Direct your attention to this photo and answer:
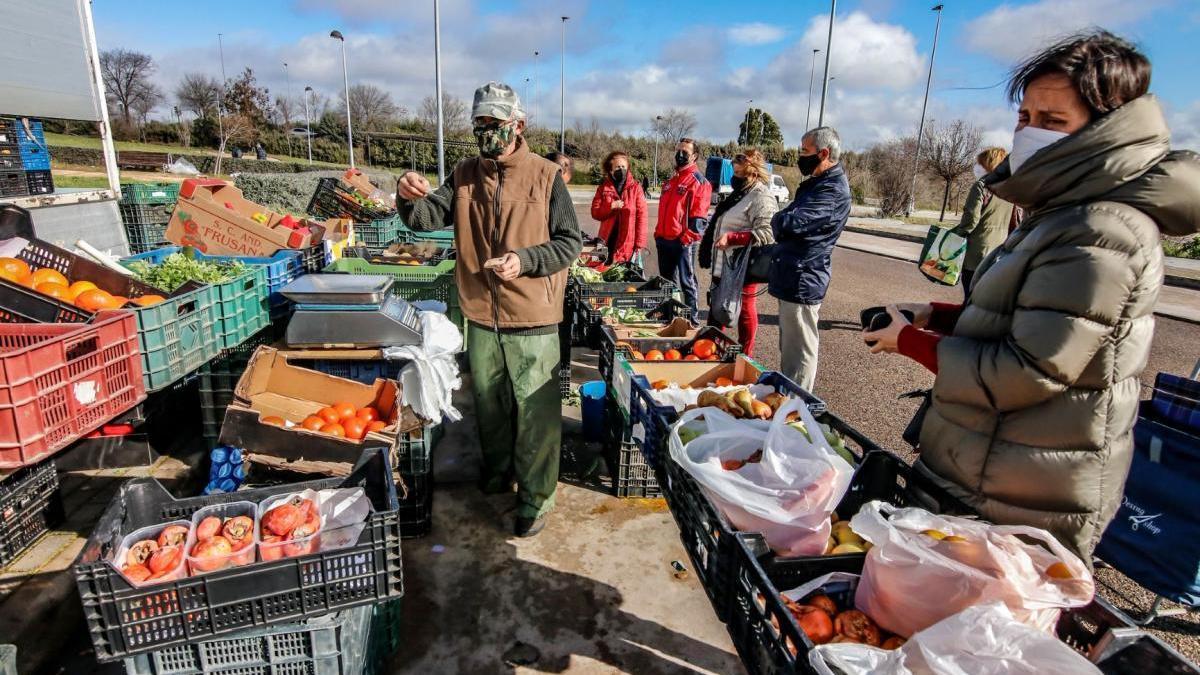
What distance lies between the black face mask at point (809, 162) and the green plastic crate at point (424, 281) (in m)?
2.96

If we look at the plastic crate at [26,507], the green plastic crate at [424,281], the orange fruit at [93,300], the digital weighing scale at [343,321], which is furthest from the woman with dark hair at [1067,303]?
the green plastic crate at [424,281]

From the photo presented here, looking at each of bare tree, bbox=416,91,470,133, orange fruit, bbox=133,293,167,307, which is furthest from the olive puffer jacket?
bare tree, bbox=416,91,470,133

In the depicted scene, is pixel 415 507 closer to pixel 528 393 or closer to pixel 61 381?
pixel 528 393

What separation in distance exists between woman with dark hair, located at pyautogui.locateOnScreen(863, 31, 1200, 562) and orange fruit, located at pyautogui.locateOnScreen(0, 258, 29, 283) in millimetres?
3822

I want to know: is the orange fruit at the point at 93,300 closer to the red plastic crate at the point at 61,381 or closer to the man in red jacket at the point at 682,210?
the red plastic crate at the point at 61,381

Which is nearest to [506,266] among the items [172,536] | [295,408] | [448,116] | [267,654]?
[295,408]

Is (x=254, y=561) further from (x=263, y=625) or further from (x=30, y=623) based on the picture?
Result: (x=30, y=623)

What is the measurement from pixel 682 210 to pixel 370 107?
1936 inches

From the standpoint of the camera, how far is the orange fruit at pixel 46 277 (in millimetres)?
3035

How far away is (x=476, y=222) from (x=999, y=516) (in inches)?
104

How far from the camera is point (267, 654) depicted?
2033mm

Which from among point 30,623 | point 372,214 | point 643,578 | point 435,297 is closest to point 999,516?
point 643,578

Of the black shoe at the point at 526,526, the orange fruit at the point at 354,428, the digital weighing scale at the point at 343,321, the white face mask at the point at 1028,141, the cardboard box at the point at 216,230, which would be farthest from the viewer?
the cardboard box at the point at 216,230

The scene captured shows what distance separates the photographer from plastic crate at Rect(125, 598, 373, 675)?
1.98 m
